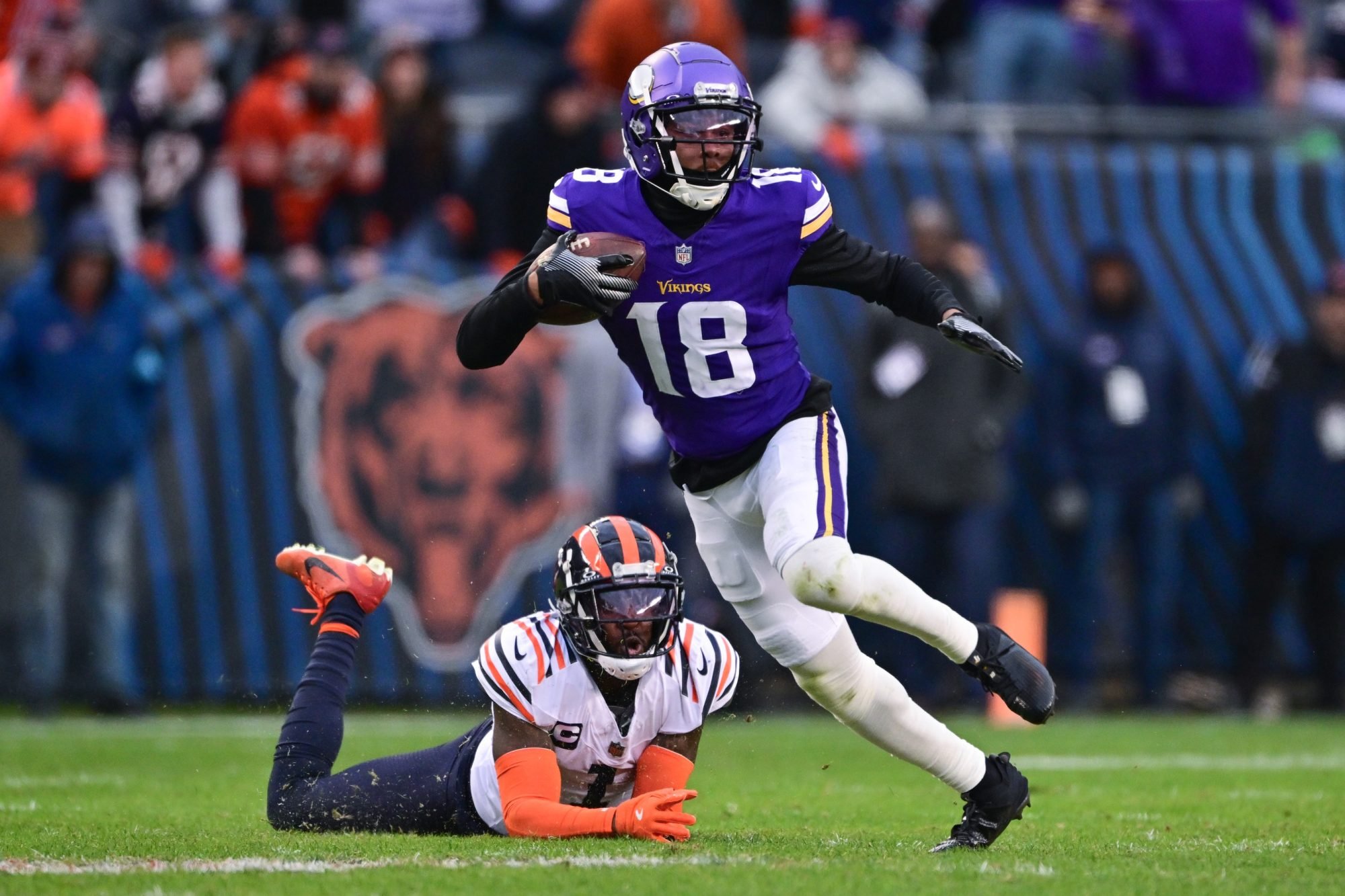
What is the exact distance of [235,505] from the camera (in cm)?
972

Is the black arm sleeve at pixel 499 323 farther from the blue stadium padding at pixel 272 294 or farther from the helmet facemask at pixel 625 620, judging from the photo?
the blue stadium padding at pixel 272 294

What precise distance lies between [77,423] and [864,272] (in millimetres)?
5119

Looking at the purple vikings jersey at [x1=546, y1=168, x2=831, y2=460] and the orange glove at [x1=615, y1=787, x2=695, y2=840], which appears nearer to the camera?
the orange glove at [x1=615, y1=787, x2=695, y2=840]

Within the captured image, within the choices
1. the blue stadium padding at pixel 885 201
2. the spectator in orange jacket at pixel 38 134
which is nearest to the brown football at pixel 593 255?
the spectator in orange jacket at pixel 38 134

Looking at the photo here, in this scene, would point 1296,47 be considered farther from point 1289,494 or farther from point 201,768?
point 201,768

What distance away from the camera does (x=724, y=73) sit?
529 centimetres

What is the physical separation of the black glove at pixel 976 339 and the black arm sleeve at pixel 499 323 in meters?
1.07

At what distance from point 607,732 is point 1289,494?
601cm

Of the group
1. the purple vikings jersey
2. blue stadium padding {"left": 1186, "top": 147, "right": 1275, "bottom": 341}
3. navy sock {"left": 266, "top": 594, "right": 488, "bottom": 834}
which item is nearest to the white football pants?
the purple vikings jersey

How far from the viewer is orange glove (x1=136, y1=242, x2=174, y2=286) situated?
993 cm

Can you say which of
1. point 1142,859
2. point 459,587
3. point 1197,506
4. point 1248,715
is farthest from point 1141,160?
point 1142,859

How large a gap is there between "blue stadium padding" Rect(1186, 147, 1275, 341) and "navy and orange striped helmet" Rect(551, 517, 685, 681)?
657cm

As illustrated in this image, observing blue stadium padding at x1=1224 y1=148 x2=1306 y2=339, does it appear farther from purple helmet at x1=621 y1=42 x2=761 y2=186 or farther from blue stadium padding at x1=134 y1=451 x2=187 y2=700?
purple helmet at x1=621 y1=42 x2=761 y2=186

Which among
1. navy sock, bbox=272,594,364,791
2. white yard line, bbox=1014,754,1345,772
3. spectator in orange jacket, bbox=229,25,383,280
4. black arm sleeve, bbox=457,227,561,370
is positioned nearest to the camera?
black arm sleeve, bbox=457,227,561,370
